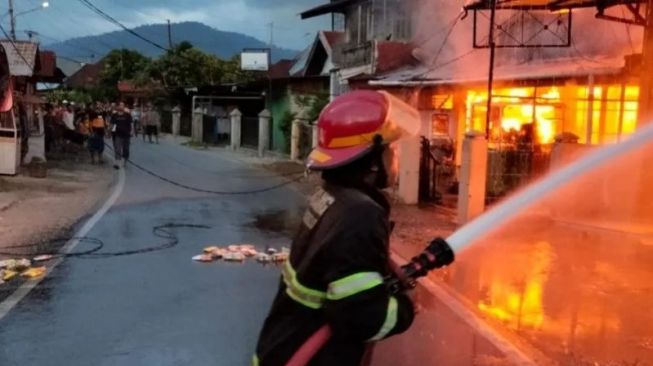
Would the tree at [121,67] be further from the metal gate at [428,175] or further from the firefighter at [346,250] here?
the firefighter at [346,250]

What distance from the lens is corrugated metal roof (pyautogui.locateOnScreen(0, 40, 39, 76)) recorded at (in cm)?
2150

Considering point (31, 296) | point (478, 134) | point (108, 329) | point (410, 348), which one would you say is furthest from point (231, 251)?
point (478, 134)

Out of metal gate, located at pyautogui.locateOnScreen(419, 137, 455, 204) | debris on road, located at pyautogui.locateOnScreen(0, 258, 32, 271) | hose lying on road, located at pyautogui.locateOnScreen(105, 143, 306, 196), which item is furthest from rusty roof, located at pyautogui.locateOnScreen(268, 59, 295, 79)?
debris on road, located at pyautogui.locateOnScreen(0, 258, 32, 271)

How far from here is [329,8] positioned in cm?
3091

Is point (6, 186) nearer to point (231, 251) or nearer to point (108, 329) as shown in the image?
point (231, 251)

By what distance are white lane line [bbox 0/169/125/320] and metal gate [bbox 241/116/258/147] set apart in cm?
1864

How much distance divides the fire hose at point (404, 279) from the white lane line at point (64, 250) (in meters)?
4.94

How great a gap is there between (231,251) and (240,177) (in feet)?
37.6

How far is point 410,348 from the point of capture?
5.80m

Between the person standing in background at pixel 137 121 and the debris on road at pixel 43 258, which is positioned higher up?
the person standing in background at pixel 137 121

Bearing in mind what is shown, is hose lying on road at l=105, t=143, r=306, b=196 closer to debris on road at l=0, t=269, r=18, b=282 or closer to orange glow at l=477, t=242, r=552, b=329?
debris on road at l=0, t=269, r=18, b=282

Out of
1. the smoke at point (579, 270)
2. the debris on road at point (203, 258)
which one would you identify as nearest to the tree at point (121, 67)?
the smoke at point (579, 270)

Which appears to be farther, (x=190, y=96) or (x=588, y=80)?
(x=190, y=96)

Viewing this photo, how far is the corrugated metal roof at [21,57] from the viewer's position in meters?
21.5
